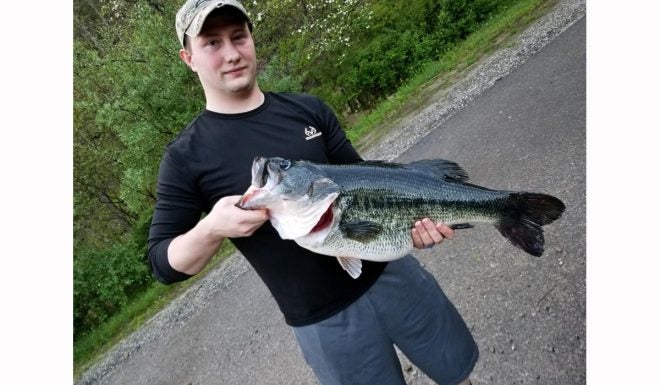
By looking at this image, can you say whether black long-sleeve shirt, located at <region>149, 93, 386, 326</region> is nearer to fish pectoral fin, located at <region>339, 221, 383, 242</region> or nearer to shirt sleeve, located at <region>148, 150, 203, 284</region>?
shirt sleeve, located at <region>148, 150, 203, 284</region>

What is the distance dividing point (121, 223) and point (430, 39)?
50.0 feet

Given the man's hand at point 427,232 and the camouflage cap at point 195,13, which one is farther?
the man's hand at point 427,232

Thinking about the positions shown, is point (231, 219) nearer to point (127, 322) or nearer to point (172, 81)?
point (127, 322)

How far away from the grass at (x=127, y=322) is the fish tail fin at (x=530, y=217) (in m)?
7.44

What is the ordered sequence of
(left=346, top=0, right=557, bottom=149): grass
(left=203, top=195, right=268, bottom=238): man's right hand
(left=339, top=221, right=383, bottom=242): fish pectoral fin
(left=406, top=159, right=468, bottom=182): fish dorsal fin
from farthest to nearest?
1. (left=346, top=0, right=557, bottom=149): grass
2. (left=406, top=159, right=468, bottom=182): fish dorsal fin
3. (left=339, top=221, right=383, bottom=242): fish pectoral fin
4. (left=203, top=195, right=268, bottom=238): man's right hand

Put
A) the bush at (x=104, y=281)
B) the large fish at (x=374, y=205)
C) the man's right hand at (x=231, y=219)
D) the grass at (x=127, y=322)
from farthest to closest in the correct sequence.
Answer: the bush at (x=104, y=281)
the grass at (x=127, y=322)
the large fish at (x=374, y=205)
the man's right hand at (x=231, y=219)

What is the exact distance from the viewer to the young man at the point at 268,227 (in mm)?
1932

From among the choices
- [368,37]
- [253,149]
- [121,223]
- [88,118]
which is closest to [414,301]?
[253,149]

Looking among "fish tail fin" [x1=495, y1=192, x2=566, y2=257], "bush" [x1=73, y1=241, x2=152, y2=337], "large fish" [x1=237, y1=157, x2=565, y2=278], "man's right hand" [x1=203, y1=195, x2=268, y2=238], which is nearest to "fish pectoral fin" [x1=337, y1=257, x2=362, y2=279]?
"large fish" [x1=237, y1=157, x2=565, y2=278]

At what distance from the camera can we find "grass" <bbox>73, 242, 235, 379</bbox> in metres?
8.63

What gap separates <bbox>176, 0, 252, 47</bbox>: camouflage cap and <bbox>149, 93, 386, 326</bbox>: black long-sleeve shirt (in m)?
0.39

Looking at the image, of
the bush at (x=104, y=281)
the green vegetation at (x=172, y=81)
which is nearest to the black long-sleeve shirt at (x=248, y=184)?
the green vegetation at (x=172, y=81)

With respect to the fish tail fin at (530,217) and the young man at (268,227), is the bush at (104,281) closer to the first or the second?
the young man at (268,227)

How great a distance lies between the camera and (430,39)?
14.6 m
